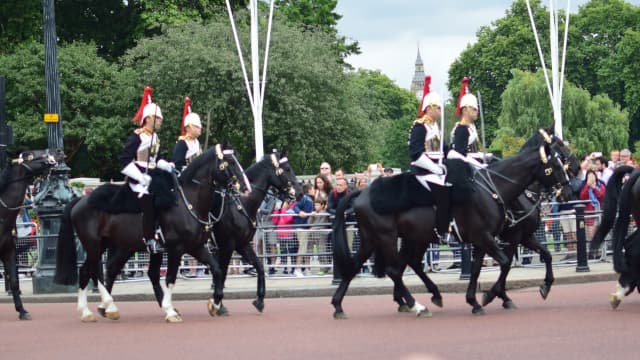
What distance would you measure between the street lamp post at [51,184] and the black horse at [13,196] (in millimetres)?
3613

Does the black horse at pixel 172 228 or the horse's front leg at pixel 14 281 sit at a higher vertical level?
the black horse at pixel 172 228

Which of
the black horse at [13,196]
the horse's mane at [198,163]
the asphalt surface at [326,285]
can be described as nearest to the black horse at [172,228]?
the horse's mane at [198,163]

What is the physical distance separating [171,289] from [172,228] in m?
0.80

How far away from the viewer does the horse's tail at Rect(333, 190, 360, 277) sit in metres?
15.8

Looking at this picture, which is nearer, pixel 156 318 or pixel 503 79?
pixel 156 318

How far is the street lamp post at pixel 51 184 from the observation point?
A: 21.5 meters

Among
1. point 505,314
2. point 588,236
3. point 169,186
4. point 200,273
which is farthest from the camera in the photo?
point 200,273

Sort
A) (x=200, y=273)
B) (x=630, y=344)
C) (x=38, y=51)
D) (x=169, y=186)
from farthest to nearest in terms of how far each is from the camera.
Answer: (x=38, y=51)
(x=200, y=273)
(x=169, y=186)
(x=630, y=344)

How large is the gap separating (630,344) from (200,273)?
44.7 feet

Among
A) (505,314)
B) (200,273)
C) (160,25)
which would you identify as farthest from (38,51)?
(505,314)

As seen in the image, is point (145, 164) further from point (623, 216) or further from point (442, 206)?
point (623, 216)

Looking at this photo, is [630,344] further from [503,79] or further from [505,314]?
[503,79]

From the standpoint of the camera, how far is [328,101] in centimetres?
5278

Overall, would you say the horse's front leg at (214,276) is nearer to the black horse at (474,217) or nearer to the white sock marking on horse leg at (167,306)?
the white sock marking on horse leg at (167,306)
